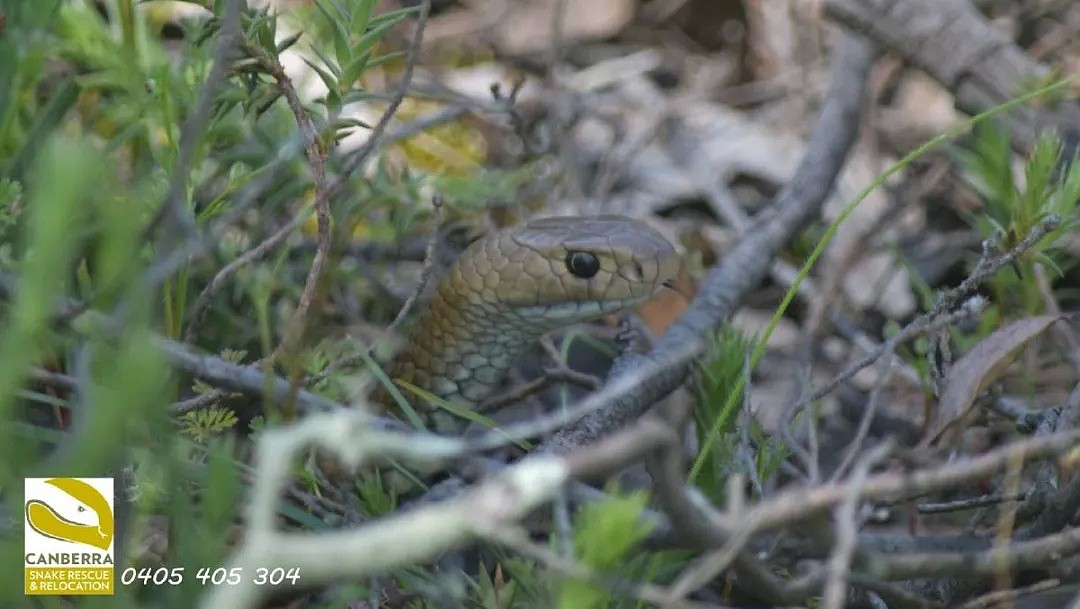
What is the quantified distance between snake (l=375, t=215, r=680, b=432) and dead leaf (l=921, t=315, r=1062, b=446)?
0.61 m

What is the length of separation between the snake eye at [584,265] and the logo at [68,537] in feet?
3.63

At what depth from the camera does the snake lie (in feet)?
7.88

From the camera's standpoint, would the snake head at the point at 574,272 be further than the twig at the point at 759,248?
Yes

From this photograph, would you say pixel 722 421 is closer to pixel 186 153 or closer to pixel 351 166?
pixel 351 166

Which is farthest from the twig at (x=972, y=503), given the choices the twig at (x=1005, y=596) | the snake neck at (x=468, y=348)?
the snake neck at (x=468, y=348)

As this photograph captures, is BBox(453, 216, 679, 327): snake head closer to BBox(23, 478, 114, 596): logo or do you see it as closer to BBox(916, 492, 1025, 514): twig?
BBox(916, 492, 1025, 514): twig

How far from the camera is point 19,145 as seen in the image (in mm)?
2438

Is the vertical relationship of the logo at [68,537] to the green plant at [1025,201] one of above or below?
below

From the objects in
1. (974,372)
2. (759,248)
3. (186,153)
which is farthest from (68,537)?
(759,248)

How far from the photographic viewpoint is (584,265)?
2402 millimetres

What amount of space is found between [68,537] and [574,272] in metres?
1.16

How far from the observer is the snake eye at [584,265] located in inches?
94.5

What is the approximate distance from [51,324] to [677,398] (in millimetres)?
1428

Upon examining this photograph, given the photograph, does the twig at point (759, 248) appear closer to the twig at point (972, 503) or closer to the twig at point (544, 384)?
the twig at point (544, 384)
